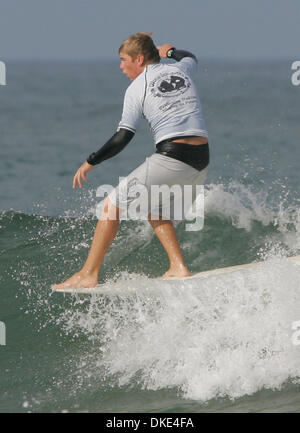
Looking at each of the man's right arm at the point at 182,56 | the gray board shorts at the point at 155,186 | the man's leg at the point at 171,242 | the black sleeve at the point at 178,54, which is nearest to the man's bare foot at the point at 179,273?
the man's leg at the point at 171,242

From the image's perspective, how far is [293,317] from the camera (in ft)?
20.9

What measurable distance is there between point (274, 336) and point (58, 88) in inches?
2288

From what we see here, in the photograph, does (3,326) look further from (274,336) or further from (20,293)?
(274,336)

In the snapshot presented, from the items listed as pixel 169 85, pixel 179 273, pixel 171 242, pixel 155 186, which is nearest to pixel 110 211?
pixel 155 186

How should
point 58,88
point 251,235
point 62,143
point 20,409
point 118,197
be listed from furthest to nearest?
point 58,88 < point 62,143 < point 251,235 < point 118,197 < point 20,409

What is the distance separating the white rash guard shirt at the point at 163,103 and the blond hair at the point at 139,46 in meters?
0.10

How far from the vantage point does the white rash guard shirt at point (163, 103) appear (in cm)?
671

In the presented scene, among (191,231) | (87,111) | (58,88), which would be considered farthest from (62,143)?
(58,88)

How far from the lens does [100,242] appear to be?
274 inches

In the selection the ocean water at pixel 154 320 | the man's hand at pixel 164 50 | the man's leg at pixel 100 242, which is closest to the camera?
the ocean water at pixel 154 320

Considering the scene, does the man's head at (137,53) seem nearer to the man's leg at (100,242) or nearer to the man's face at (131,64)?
the man's face at (131,64)

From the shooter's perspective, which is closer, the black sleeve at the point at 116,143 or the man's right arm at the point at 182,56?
the black sleeve at the point at 116,143

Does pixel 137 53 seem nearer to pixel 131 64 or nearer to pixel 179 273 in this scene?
pixel 131 64

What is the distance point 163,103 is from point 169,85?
153mm
